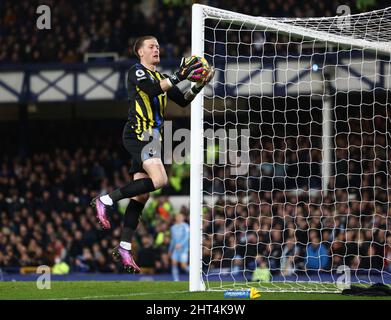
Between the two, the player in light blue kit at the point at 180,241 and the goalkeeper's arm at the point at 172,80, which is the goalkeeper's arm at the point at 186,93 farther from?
the player in light blue kit at the point at 180,241

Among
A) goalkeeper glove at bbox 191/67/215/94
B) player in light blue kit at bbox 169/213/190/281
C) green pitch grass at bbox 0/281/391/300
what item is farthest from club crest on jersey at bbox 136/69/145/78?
player in light blue kit at bbox 169/213/190/281

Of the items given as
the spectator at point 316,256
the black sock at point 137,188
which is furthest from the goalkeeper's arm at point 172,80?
the spectator at point 316,256

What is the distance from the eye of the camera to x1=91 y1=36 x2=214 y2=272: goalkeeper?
8.52 metres

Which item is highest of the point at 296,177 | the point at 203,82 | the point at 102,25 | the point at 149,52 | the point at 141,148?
the point at 102,25

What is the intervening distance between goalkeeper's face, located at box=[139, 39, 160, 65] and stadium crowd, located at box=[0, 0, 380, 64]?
12577 mm

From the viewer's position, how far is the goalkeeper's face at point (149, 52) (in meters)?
8.84

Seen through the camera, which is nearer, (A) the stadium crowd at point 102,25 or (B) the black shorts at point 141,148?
(B) the black shorts at point 141,148

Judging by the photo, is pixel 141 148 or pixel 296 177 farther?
pixel 296 177

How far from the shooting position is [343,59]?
60.6ft

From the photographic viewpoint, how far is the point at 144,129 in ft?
28.3

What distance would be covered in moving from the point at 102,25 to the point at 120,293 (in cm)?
1535

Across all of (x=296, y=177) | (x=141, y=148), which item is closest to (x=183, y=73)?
(x=141, y=148)

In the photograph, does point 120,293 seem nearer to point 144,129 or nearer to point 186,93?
point 144,129

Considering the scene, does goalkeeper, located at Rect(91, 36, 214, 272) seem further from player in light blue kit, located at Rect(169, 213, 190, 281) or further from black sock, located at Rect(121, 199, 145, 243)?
player in light blue kit, located at Rect(169, 213, 190, 281)
